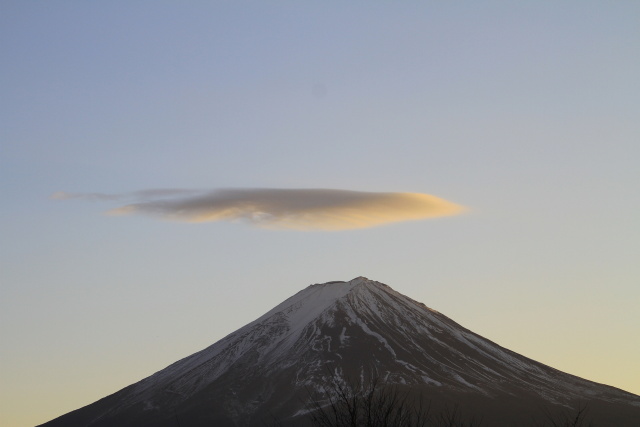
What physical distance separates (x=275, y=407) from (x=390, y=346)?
76.6 ft

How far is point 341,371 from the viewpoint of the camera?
162m

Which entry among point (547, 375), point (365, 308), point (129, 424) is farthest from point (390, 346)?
point (129, 424)

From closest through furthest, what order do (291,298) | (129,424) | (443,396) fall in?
(443,396)
(129,424)
(291,298)

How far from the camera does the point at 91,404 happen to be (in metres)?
183

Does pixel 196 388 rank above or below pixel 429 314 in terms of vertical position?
below

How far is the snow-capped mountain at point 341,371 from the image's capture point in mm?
156250

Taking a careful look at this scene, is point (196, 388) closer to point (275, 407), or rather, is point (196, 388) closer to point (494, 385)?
point (275, 407)

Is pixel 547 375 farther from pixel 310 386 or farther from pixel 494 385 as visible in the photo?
pixel 310 386

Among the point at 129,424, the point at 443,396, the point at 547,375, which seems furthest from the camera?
the point at 547,375

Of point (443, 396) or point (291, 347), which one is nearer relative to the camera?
point (443, 396)

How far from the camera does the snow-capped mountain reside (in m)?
156

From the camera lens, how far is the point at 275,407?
511 ft

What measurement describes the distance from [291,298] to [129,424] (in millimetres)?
39113

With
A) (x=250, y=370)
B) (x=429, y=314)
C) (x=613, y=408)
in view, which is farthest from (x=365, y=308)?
(x=613, y=408)
